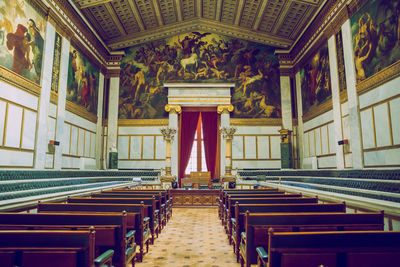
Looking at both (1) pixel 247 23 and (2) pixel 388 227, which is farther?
(1) pixel 247 23

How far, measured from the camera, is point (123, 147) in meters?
15.5

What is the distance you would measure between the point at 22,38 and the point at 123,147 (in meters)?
8.16

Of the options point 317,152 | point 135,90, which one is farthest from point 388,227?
point 135,90

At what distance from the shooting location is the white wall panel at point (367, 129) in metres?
8.49

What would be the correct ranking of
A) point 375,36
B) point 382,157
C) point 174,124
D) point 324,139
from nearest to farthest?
point 382,157
point 375,36
point 324,139
point 174,124

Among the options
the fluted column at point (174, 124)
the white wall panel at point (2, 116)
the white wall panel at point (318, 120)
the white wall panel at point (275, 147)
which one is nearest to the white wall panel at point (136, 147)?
the fluted column at point (174, 124)

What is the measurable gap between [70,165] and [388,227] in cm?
1176

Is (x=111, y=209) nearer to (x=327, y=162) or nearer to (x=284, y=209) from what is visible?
(x=284, y=209)

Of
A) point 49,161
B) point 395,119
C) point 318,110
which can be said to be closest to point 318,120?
point 318,110

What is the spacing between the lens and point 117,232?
9.69 ft

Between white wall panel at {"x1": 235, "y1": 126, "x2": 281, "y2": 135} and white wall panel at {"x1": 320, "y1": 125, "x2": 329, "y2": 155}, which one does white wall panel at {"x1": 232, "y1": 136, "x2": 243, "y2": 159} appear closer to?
white wall panel at {"x1": 235, "y1": 126, "x2": 281, "y2": 135}

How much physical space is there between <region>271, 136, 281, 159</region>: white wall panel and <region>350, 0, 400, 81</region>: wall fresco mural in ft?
21.7

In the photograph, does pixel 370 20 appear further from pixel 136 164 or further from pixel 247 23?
pixel 136 164

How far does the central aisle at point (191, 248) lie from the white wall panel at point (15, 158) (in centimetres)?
518
